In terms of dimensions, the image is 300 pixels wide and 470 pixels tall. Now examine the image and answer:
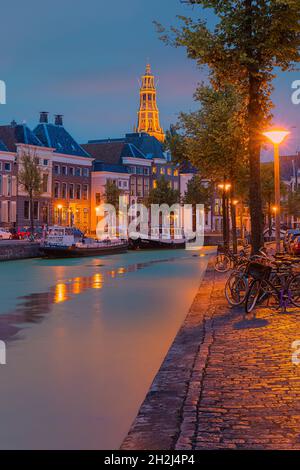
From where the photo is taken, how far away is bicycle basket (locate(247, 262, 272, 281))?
1495 centimetres

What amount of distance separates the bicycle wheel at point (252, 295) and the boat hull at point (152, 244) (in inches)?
2142

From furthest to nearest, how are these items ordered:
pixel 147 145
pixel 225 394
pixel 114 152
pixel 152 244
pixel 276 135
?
pixel 147 145, pixel 114 152, pixel 152 244, pixel 276 135, pixel 225 394

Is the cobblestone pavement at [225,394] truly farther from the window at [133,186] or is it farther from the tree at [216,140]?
the window at [133,186]

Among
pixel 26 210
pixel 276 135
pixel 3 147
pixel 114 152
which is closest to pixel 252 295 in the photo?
pixel 276 135

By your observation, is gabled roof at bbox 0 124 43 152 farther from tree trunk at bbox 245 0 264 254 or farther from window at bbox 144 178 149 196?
tree trunk at bbox 245 0 264 254

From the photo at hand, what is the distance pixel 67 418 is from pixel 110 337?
6112 mm

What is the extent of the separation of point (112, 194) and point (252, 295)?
231 feet

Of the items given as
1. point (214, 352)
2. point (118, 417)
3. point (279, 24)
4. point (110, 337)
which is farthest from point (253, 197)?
point (118, 417)

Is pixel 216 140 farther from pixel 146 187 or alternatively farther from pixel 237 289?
pixel 146 187

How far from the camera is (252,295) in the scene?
15.2m

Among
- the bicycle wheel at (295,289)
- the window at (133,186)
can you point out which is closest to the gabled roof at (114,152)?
the window at (133,186)

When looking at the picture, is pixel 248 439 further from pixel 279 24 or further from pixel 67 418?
pixel 279 24

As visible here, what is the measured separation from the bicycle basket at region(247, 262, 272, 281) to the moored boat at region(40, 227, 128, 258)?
3691 centimetres

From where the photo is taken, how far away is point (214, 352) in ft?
34.7
